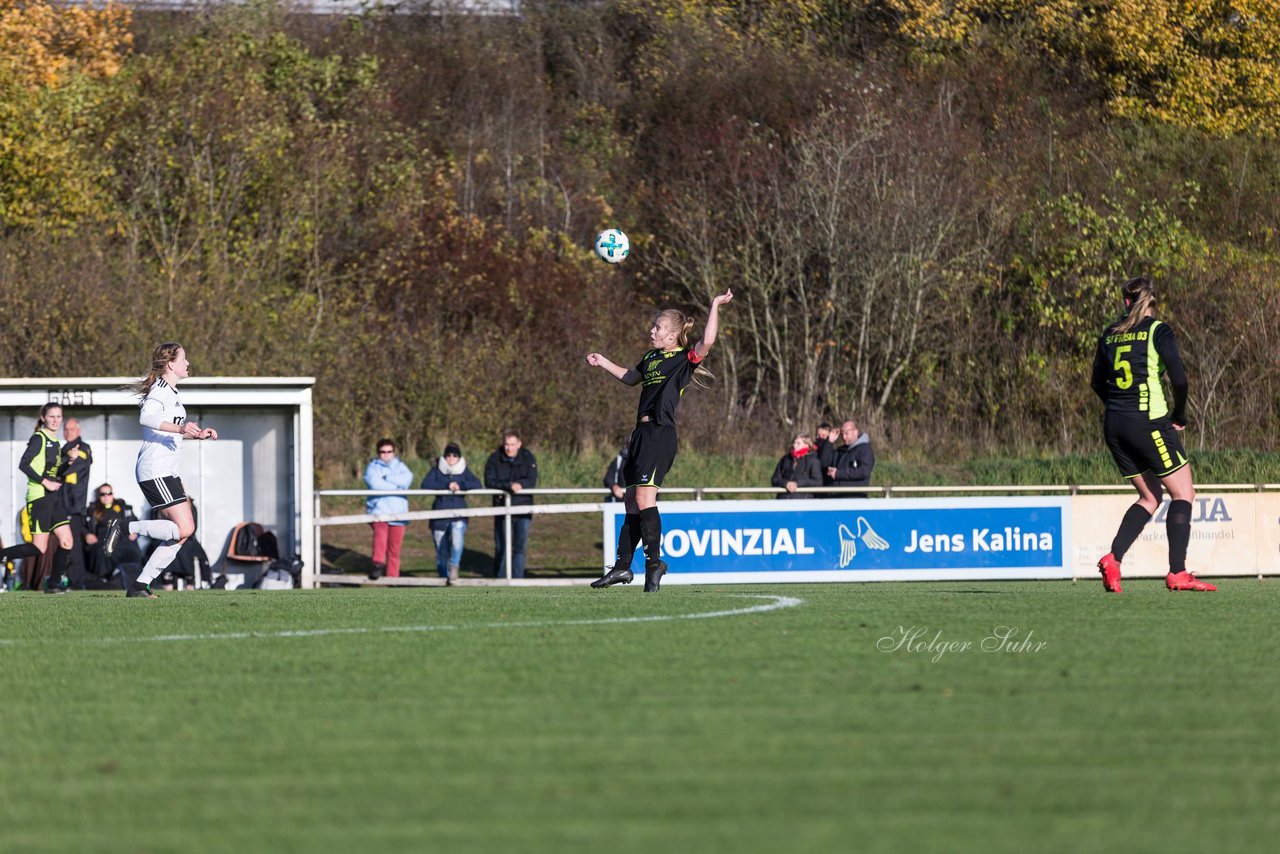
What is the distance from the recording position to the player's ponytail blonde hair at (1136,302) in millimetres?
10648

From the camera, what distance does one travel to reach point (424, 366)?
31.5 m

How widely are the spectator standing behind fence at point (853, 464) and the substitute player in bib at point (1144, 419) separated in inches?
396

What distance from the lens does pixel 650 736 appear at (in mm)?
5051

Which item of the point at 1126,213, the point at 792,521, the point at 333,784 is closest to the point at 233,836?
the point at 333,784

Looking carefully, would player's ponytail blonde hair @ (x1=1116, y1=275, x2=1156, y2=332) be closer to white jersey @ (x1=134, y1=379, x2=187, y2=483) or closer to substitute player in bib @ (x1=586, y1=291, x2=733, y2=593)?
substitute player in bib @ (x1=586, y1=291, x2=733, y2=593)

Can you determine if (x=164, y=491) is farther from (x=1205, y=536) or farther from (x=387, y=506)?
(x=1205, y=536)

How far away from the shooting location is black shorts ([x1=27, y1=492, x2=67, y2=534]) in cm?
1728

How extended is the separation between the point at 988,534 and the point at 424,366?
14.9 m

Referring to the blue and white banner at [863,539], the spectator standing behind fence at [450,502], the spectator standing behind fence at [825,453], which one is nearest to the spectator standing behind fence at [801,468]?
the spectator standing behind fence at [825,453]

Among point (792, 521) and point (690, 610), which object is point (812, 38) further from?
point (690, 610)

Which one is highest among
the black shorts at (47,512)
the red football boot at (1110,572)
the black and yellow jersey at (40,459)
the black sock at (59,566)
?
the black and yellow jersey at (40,459)

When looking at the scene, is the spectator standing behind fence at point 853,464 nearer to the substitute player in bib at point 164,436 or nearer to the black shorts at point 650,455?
the black shorts at point 650,455

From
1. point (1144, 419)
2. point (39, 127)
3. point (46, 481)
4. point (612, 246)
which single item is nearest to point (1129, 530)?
point (1144, 419)

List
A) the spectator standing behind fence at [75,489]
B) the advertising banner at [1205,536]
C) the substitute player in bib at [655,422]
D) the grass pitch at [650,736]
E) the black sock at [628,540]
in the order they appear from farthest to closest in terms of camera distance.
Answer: the advertising banner at [1205,536]
the spectator standing behind fence at [75,489]
the black sock at [628,540]
the substitute player in bib at [655,422]
the grass pitch at [650,736]
